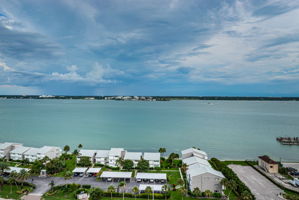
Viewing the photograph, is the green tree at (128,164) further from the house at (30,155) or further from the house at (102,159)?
the house at (30,155)

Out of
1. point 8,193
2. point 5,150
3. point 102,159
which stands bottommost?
point 8,193

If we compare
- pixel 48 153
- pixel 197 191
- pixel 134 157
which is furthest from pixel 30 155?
pixel 197 191

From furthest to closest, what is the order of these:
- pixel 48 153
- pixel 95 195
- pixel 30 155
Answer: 1. pixel 48 153
2. pixel 30 155
3. pixel 95 195

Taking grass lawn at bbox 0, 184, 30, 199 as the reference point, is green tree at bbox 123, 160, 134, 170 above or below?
above

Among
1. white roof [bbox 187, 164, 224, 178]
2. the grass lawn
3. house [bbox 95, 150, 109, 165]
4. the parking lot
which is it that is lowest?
the parking lot

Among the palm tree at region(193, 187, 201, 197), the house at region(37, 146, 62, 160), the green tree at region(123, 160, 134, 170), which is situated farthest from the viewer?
the house at region(37, 146, 62, 160)

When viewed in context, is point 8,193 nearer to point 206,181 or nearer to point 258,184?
point 206,181

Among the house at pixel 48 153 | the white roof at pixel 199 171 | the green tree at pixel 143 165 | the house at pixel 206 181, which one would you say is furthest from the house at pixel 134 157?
the house at pixel 48 153

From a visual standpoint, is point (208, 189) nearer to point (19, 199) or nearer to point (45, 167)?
point (19, 199)

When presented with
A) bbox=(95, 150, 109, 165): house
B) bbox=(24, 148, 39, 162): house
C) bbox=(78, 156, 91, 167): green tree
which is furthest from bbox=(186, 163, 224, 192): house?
bbox=(24, 148, 39, 162): house

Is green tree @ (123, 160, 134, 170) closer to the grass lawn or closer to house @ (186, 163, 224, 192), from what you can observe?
house @ (186, 163, 224, 192)
